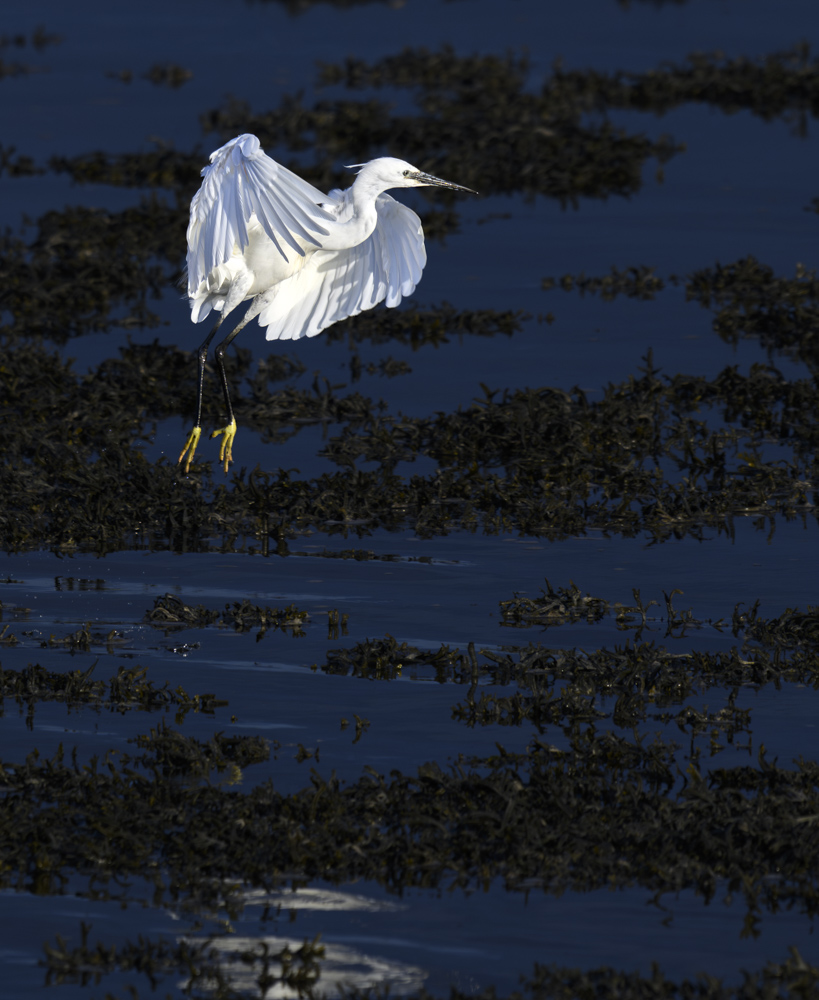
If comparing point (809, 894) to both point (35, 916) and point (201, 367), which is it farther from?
point (201, 367)

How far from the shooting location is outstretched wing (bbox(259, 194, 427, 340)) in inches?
416

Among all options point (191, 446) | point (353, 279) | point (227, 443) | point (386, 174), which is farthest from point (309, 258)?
point (191, 446)

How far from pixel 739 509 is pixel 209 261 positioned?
356 cm

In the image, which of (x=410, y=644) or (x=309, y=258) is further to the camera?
(x=309, y=258)

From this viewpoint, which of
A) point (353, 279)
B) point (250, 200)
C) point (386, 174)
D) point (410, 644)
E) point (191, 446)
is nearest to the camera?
point (410, 644)

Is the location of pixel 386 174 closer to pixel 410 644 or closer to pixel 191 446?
pixel 191 446

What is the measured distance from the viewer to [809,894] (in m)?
5.67

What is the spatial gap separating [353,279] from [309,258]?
0.33 metres

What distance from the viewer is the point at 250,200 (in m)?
8.80

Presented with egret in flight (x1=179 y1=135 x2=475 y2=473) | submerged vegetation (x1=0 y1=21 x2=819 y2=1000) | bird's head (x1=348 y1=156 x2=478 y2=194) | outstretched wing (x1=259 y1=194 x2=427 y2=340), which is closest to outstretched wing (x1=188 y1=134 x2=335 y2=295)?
egret in flight (x1=179 y1=135 x2=475 y2=473)

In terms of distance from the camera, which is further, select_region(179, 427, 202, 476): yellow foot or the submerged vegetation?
select_region(179, 427, 202, 476): yellow foot

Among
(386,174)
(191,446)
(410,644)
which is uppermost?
(386,174)

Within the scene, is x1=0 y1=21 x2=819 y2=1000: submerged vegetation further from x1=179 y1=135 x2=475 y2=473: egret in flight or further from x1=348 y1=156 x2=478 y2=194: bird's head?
x1=348 y1=156 x2=478 y2=194: bird's head

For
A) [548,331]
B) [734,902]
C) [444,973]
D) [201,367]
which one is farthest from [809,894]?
[548,331]
